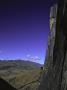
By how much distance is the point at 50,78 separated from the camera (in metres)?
11.1

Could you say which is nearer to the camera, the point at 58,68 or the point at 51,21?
the point at 58,68

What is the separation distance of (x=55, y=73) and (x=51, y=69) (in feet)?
1.38

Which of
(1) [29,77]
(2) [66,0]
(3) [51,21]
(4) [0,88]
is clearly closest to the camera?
(2) [66,0]

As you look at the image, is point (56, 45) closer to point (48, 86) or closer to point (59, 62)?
point (59, 62)

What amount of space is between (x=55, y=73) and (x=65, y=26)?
237 centimetres

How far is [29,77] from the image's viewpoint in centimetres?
3116

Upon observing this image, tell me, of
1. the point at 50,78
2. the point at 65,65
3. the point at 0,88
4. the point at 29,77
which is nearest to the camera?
the point at 65,65

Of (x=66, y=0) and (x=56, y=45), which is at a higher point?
(x=66, y=0)

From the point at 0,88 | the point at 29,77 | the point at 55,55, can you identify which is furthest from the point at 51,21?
the point at 29,77

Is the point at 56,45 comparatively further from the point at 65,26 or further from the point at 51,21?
Answer: the point at 51,21

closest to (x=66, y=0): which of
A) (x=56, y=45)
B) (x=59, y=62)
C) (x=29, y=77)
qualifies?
(x=56, y=45)

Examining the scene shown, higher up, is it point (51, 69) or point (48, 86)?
point (51, 69)

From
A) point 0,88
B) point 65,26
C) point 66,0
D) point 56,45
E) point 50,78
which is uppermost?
point 66,0

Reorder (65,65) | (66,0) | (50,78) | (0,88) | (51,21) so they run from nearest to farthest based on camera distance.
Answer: (66,0) < (65,65) < (50,78) < (51,21) < (0,88)
